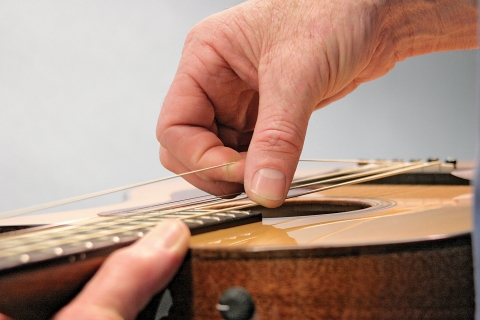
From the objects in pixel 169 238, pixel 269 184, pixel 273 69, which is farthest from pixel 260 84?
pixel 169 238

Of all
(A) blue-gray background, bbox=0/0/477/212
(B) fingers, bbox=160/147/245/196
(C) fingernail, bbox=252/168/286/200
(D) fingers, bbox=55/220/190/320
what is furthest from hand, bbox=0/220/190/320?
(A) blue-gray background, bbox=0/0/477/212

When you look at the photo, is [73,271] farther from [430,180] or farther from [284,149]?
[430,180]

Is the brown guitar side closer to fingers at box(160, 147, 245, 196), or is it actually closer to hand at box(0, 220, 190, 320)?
hand at box(0, 220, 190, 320)

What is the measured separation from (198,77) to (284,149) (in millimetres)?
279

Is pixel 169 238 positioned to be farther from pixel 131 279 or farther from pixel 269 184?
pixel 269 184

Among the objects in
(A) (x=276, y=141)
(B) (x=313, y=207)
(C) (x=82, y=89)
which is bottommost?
(B) (x=313, y=207)

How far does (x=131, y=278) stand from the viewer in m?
0.30

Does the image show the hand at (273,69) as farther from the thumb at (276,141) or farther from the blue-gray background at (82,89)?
the blue-gray background at (82,89)

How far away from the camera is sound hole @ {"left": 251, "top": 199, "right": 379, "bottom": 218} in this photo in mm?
698

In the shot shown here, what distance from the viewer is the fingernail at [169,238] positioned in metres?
0.31

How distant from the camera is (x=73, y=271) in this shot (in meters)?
0.29

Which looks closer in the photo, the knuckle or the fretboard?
the fretboard

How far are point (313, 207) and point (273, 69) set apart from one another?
9.1 inches

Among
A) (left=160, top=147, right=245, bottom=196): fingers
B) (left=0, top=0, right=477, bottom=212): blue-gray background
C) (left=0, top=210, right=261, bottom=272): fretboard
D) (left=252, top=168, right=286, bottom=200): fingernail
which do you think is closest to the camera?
(left=0, top=210, right=261, bottom=272): fretboard
